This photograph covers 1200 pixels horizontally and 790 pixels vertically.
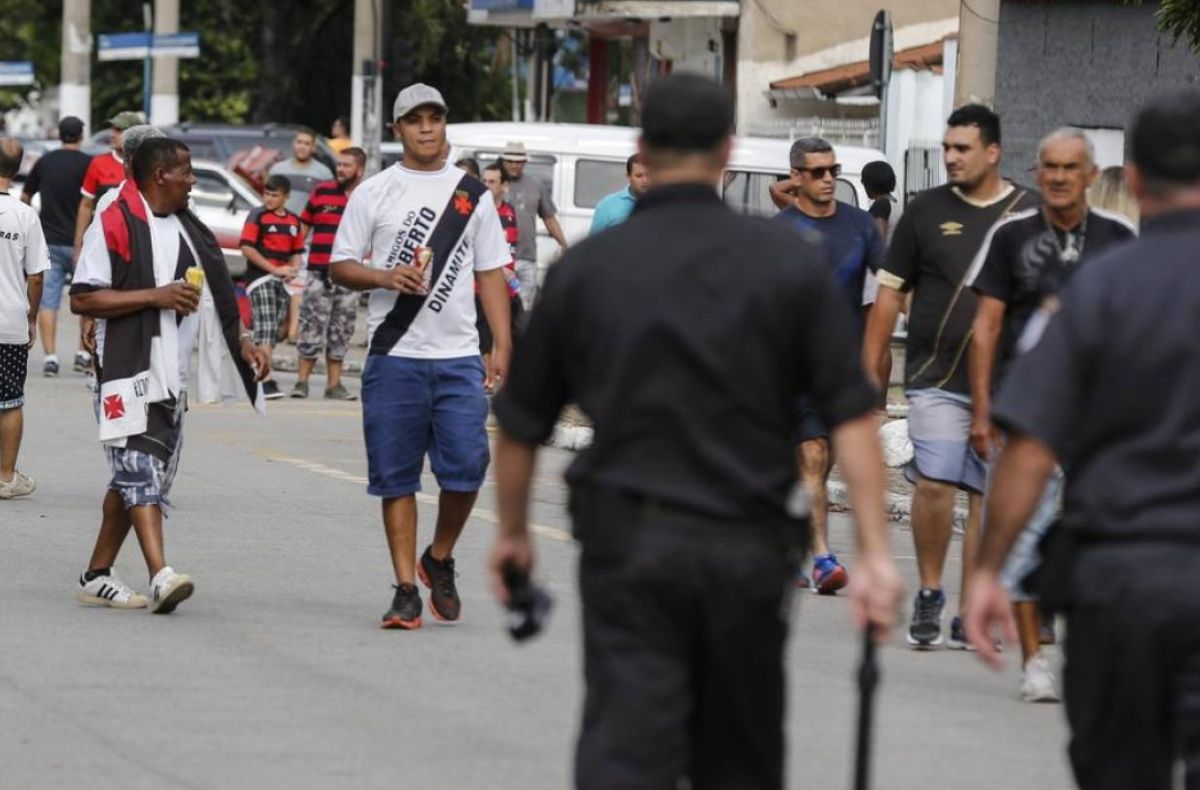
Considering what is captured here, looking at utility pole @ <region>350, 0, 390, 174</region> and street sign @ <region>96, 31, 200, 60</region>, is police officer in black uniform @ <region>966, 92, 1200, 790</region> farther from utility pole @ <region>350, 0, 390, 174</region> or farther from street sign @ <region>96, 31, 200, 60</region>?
street sign @ <region>96, 31, 200, 60</region>

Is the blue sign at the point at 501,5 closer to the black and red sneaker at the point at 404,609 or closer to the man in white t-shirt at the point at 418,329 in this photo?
the man in white t-shirt at the point at 418,329

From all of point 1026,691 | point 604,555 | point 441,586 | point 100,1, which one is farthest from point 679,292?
point 100,1

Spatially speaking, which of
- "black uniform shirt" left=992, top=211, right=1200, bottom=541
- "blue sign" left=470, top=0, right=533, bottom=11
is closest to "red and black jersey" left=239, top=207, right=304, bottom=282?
"black uniform shirt" left=992, top=211, right=1200, bottom=541

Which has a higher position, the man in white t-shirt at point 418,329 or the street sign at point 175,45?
the street sign at point 175,45

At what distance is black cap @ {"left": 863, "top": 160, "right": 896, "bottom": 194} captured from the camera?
17469 mm

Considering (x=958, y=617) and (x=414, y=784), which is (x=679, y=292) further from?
(x=958, y=617)

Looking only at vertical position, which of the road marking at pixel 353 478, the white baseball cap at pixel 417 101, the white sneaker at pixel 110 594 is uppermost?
the white baseball cap at pixel 417 101

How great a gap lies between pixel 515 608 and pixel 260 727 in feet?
9.26

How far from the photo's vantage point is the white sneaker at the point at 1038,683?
8359 mm

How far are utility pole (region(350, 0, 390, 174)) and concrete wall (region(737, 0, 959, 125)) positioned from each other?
499 centimetres

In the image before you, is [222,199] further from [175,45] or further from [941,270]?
[941,270]

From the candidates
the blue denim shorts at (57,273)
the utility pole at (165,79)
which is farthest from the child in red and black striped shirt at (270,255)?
the utility pole at (165,79)

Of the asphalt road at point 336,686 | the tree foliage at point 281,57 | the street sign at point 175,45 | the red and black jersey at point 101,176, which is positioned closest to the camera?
the asphalt road at point 336,686

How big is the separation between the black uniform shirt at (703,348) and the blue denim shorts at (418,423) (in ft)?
14.7
